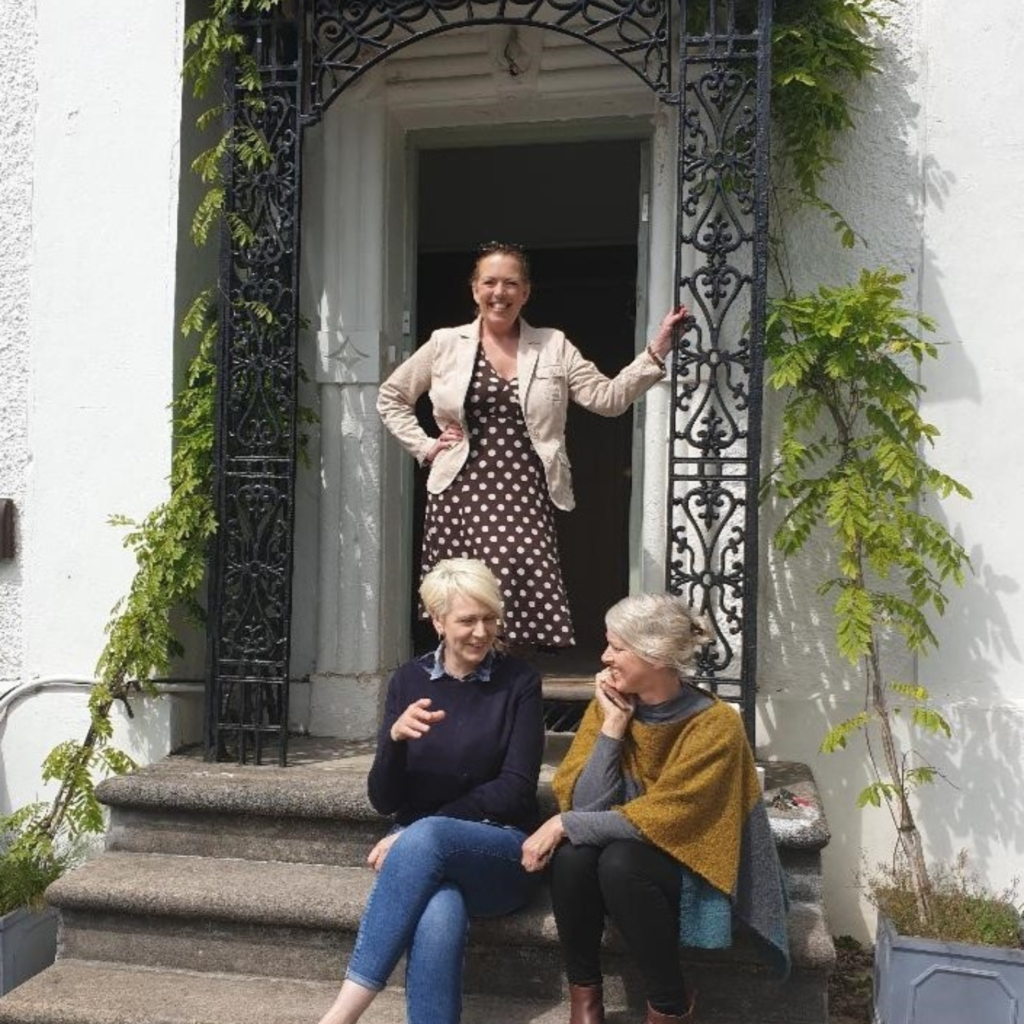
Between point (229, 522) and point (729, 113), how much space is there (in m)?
2.19

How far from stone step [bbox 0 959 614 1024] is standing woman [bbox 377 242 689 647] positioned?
3.70 feet

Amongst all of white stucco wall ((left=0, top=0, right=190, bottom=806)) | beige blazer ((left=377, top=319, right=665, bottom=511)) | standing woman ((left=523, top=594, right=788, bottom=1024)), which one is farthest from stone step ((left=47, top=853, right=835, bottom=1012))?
beige blazer ((left=377, top=319, right=665, bottom=511))

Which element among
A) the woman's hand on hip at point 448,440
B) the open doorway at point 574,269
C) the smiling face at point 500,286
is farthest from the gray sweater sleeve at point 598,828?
the open doorway at point 574,269

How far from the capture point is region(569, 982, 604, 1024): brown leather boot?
2.94m

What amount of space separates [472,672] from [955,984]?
1.63 meters

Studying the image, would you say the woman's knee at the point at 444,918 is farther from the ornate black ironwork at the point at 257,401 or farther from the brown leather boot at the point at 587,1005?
the ornate black ironwork at the point at 257,401

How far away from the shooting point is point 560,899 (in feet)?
9.65

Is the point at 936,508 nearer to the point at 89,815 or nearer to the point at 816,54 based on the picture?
the point at 816,54

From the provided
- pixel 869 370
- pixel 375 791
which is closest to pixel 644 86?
pixel 869 370

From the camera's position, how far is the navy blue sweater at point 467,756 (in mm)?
3092

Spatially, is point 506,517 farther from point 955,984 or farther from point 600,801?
point 955,984

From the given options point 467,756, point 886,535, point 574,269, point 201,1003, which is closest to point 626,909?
point 467,756

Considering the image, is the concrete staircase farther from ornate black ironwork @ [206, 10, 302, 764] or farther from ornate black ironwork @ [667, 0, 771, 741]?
ornate black ironwork @ [667, 0, 771, 741]

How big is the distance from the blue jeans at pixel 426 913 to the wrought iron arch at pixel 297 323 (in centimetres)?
113
